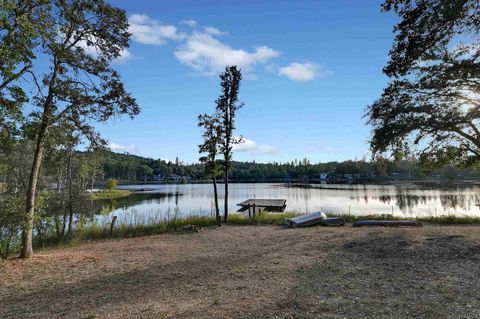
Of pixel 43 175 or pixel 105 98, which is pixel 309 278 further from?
pixel 43 175

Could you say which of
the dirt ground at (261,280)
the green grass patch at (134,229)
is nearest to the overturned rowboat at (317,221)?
the dirt ground at (261,280)

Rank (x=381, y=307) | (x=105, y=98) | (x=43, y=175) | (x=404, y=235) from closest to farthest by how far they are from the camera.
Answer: (x=381, y=307) < (x=105, y=98) < (x=404, y=235) < (x=43, y=175)

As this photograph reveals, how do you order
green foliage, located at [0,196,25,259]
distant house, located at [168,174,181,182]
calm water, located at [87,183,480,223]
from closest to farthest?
green foliage, located at [0,196,25,259] < calm water, located at [87,183,480,223] < distant house, located at [168,174,181,182]

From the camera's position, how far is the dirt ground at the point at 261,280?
4.82 meters

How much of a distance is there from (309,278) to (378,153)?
27.7 feet

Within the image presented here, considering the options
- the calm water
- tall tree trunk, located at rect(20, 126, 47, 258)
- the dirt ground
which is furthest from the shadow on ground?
the calm water

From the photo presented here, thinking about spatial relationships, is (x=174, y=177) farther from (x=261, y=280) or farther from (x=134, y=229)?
(x=261, y=280)

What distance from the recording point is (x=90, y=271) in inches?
300

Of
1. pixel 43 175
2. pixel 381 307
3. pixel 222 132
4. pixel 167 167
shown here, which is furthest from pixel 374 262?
pixel 167 167

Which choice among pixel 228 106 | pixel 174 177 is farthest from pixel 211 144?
pixel 174 177

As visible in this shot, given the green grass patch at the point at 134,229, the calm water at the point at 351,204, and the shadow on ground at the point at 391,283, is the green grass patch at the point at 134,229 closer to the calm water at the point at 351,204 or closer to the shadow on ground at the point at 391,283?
the calm water at the point at 351,204

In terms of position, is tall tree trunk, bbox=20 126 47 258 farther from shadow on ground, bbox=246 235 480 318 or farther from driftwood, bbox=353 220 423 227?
driftwood, bbox=353 220 423 227

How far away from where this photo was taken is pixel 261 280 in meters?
6.27

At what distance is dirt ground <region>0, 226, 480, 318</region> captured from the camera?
4.82 m
